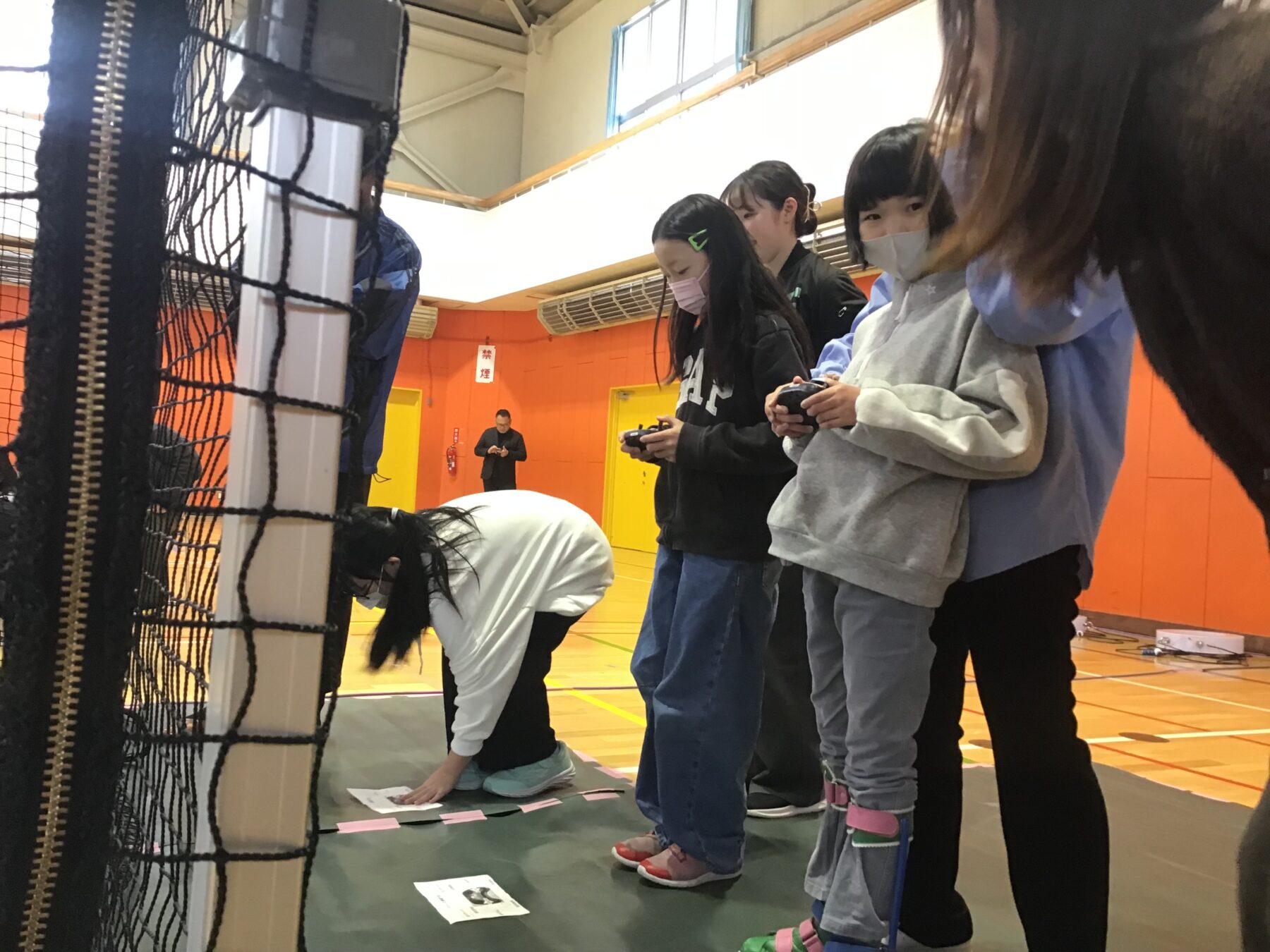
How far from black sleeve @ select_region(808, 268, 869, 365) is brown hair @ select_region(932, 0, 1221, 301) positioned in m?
1.25

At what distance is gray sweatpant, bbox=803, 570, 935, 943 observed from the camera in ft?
3.27

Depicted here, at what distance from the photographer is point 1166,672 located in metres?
3.58

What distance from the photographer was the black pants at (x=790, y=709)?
1798 millimetres

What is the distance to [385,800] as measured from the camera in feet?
5.66

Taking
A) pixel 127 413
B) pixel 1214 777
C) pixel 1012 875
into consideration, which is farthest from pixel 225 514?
pixel 1214 777

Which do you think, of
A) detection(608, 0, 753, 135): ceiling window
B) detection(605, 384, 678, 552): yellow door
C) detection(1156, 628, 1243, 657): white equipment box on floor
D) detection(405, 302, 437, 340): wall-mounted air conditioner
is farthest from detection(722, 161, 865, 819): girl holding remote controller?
detection(405, 302, 437, 340): wall-mounted air conditioner

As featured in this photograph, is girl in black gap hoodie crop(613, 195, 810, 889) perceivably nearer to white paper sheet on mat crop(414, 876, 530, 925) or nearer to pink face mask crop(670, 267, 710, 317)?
pink face mask crop(670, 267, 710, 317)

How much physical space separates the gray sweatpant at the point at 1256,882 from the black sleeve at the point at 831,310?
1.37m

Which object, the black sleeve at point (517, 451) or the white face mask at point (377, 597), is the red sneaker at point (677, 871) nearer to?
the white face mask at point (377, 597)

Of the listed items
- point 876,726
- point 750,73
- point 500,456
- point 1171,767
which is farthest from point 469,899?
point 500,456

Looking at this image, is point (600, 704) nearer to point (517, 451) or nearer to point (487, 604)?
point (487, 604)

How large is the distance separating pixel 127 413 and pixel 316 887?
3.23 ft

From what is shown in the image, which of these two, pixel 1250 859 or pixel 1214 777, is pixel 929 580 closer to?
pixel 1250 859

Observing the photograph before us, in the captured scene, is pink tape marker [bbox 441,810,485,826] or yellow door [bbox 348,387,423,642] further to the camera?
yellow door [bbox 348,387,423,642]
